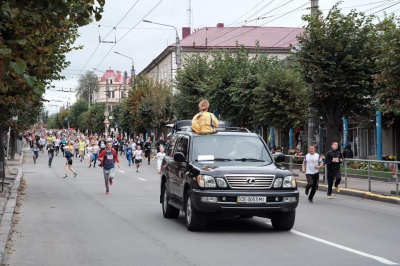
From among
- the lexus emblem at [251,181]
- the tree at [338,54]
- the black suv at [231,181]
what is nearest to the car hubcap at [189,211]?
the black suv at [231,181]

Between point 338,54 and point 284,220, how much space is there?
13.9 meters

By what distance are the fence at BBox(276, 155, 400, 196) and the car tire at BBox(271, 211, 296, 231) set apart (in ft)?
26.5

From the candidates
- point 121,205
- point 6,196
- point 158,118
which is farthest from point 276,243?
point 158,118

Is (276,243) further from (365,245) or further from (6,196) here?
(6,196)

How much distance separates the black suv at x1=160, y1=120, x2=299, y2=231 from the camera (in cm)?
1087

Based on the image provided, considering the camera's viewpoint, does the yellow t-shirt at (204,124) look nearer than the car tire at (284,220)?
No

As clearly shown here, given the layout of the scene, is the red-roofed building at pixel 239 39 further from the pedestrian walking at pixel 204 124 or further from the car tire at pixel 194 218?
the car tire at pixel 194 218

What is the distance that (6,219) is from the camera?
42.0 feet

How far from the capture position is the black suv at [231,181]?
10.9 m

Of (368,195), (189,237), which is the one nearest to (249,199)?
(189,237)

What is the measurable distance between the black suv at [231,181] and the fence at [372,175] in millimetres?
8064

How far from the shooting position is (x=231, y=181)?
1095 centimetres

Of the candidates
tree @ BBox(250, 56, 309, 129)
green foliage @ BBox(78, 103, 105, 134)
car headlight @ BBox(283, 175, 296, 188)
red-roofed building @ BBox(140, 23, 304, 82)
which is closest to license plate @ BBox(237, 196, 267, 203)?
car headlight @ BBox(283, 175, 296, 188)

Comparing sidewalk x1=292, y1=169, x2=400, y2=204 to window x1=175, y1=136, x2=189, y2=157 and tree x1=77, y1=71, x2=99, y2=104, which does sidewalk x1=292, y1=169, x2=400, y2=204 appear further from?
tree x1=77, y1=71, x2=99, y2=104
